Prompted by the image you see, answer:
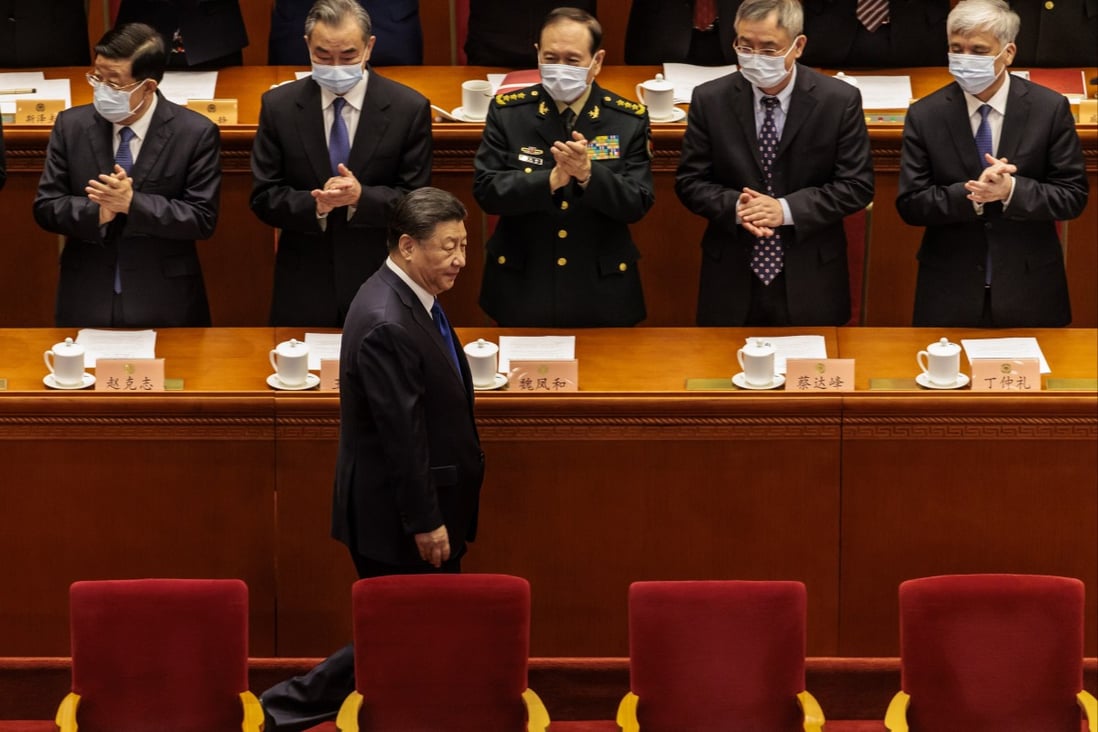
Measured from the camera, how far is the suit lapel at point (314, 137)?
4.57 metres

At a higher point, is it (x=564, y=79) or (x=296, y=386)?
(x=564, y=79)

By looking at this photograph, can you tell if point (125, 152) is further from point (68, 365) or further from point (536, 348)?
point (536, 348)

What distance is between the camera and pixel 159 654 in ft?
11.8

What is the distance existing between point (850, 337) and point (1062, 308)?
0.63m

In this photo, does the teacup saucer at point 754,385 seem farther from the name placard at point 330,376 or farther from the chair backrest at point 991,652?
the name placard at point 330,376

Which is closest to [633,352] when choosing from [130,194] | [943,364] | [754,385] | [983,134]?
[754,385]

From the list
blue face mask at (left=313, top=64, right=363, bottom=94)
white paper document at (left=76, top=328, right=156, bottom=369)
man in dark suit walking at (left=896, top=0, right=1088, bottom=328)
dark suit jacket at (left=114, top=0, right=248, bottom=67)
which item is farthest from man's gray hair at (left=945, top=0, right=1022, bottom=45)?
dark suit jacket at (left=114, top=0, right=248, bottom=67)

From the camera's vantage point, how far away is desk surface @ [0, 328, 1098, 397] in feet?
13.7

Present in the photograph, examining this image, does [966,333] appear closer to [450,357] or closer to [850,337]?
[850,337]

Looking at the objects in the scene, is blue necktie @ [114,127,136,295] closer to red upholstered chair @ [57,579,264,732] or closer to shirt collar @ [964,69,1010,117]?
red upholstered chair @ [57,579,264,732]

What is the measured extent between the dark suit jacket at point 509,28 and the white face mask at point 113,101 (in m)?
1.33

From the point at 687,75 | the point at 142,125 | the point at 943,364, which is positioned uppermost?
the point at 687,75

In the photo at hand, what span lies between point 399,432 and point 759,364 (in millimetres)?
892

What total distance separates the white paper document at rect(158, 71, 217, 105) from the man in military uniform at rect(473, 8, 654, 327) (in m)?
1.18
